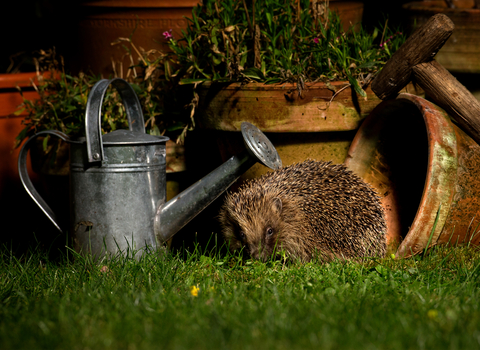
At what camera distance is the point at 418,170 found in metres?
3.75

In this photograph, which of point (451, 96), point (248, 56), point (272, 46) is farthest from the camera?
point (248, 56)

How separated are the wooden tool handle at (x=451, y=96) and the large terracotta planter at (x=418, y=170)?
64 mm

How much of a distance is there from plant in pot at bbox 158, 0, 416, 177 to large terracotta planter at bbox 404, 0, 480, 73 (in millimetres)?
1056

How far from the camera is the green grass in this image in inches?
66.8

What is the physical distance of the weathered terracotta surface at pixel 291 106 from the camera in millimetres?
3270

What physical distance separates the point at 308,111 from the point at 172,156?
→ 1.12 meters

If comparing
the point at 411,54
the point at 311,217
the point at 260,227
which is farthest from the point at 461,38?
the point at 260,227

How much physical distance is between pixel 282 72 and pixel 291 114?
1.01ft

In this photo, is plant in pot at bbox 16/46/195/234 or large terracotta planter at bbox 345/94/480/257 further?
plant in pot at bbox 16/46/195/234

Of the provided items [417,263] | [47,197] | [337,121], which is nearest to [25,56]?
[47,197]

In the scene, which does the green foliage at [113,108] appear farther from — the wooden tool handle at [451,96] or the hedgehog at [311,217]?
the wooden tool handle at [451,96]

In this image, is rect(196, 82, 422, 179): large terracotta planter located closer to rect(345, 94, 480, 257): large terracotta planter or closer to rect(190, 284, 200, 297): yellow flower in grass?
rect(345, 94, 480, 257): large terracotta planter

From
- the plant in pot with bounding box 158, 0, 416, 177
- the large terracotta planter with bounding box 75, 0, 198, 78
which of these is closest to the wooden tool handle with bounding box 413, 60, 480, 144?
the plant in pot with bounding box 158, 0, 416, 177

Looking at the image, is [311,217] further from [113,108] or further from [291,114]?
[113,108]
